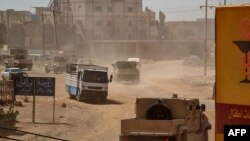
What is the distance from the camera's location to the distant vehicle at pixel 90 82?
112 ft

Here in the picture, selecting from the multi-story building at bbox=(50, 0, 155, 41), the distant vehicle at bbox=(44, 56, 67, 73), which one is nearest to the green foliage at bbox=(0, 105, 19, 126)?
the distant vehicle at bbox=(44, 56, 67, 73)

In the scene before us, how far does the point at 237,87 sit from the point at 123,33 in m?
137

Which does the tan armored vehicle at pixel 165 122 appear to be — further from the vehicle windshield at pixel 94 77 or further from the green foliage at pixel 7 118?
the vehicle windshield at pixel 94 77

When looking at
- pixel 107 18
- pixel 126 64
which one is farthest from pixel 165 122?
pixel 107 18

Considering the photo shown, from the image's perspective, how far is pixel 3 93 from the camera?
2822 cm

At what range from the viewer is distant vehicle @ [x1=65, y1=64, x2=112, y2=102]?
1339 inches

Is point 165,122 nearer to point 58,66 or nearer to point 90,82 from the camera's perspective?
point 90,82

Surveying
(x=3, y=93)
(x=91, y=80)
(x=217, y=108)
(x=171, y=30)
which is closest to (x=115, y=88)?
(x=91, y=80)

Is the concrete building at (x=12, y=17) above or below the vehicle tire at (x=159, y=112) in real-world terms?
above

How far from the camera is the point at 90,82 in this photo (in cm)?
3403

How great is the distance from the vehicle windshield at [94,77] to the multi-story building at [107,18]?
103695mm

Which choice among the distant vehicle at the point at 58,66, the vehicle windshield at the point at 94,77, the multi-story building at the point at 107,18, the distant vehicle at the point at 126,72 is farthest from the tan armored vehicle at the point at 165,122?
the multi-story building at the point at 107,18

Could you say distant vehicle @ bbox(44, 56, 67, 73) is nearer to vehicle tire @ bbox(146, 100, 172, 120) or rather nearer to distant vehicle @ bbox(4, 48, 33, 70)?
distant vehicle @ bbox(4, 48, 33, 70)

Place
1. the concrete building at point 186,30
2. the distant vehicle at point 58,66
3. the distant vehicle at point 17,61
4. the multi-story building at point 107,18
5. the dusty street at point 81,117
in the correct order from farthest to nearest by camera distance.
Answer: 1. the concrete building at point 186,30
2. the multi-story building at point 107,18
3. the distant vehicle at point 58,66
4. the distant vehicle at point 17,61
5. the dusty street at point 81,117
